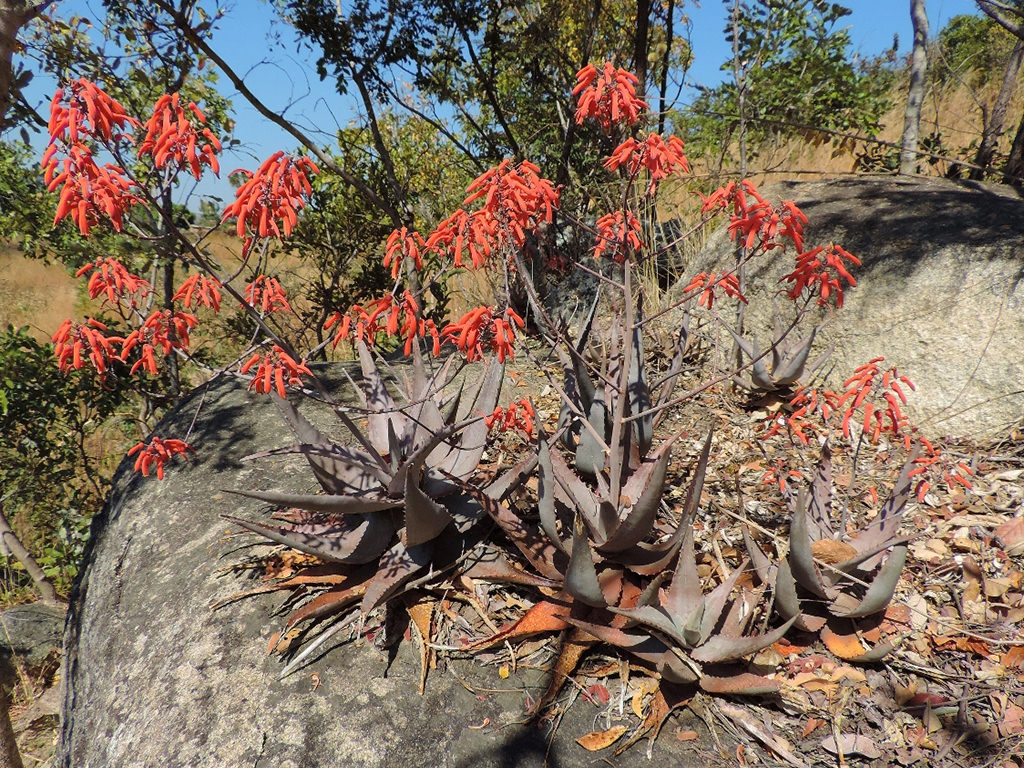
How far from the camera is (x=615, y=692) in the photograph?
6.01 ft

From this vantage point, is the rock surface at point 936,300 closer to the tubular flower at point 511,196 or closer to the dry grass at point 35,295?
the tubular flower at point 511,196

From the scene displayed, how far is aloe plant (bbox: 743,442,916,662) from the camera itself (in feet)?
5.86

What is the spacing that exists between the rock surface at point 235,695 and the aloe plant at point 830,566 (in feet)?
1.80

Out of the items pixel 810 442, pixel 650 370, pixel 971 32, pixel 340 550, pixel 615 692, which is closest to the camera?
pixel 615 692

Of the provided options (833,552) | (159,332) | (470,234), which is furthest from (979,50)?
(159,332)

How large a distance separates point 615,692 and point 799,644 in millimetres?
662

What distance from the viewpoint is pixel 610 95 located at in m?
2.01

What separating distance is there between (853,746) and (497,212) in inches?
78.3

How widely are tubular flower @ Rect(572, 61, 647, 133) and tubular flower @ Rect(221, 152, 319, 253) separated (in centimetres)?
97

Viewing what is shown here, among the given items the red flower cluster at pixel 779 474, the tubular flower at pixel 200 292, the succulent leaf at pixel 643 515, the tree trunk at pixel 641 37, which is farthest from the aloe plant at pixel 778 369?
the tubular flower at pixel 200 292

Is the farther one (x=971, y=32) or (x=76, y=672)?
(x=971, y=32)

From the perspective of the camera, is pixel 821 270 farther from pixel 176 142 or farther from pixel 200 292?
pixel 200 292

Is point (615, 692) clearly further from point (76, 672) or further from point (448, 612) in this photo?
point (76, 672)

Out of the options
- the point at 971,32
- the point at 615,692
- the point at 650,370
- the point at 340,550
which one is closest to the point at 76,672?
the point at 340,550
